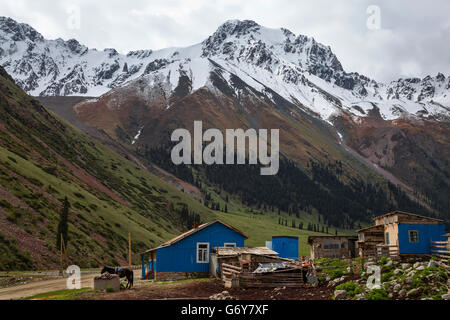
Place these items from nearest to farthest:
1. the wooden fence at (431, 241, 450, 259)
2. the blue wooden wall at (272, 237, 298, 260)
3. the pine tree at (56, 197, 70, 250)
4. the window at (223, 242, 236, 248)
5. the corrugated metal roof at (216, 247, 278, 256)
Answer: the wooden fence at (431, 241, 450, 259)
the corrugated metal roof at (216, 247, 278, 256)
the window at (223, 242, 236, 248)
the pine tree at (56, 197, 70, 250)
the blue wooden wall at (272, 237, 298, 260)

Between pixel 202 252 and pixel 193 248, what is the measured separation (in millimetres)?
1088

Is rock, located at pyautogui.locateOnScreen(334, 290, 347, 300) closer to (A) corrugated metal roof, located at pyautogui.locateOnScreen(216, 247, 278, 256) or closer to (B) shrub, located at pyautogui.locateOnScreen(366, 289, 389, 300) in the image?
(B) shrub, located at pyautogui.locateOnScreen(366, 289, 389, 300)

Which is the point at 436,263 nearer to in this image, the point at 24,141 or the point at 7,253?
the point at 7,253

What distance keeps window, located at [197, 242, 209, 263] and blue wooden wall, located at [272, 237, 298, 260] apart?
998 inches

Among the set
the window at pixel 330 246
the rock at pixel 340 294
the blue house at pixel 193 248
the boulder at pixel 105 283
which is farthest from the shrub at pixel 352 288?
the window at pixel 330 246

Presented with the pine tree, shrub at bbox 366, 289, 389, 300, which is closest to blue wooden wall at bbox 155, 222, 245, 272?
the pine tree

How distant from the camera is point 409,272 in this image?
31703mm

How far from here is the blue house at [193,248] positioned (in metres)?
49.1

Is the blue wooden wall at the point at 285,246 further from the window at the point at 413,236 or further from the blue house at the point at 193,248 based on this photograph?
the window at the point at 413,236

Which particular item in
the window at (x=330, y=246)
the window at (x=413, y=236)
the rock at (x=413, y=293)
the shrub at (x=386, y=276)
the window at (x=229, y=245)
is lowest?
the rock at (x=413, y=293)

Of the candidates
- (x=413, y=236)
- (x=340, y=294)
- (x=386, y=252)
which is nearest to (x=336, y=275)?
(x=386, y=252)

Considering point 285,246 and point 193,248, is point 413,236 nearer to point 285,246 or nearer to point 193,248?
point 193,248

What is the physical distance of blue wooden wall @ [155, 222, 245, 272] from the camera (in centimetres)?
4903
